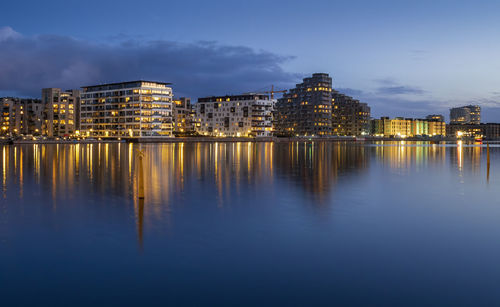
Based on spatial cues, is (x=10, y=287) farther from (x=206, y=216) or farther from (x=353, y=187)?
(x=353, y=187)

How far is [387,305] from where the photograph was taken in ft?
31.4

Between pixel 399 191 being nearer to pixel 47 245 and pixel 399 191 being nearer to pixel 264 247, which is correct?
pixel 264 247

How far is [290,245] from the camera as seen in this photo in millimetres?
14555

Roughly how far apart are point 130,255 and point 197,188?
16.4m

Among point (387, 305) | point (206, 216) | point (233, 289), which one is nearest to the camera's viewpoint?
point (387, 305)

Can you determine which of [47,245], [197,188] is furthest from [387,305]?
[197,188]

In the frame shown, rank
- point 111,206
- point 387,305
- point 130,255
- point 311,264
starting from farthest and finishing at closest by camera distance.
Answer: point 111,206 → point 130,255 → point 311,264 → point 387,305

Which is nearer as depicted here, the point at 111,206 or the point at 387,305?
the point at 387,305

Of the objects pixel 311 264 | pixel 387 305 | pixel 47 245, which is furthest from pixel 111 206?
pixel 387 305

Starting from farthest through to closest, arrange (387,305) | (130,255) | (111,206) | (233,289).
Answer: (111,206)
(130,255)
(233,289)
(387,305)

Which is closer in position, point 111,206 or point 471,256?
point 471,256

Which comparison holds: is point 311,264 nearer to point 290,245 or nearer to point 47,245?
point 290,245

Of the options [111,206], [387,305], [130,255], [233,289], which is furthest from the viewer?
[111,206]

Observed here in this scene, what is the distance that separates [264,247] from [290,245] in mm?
892
